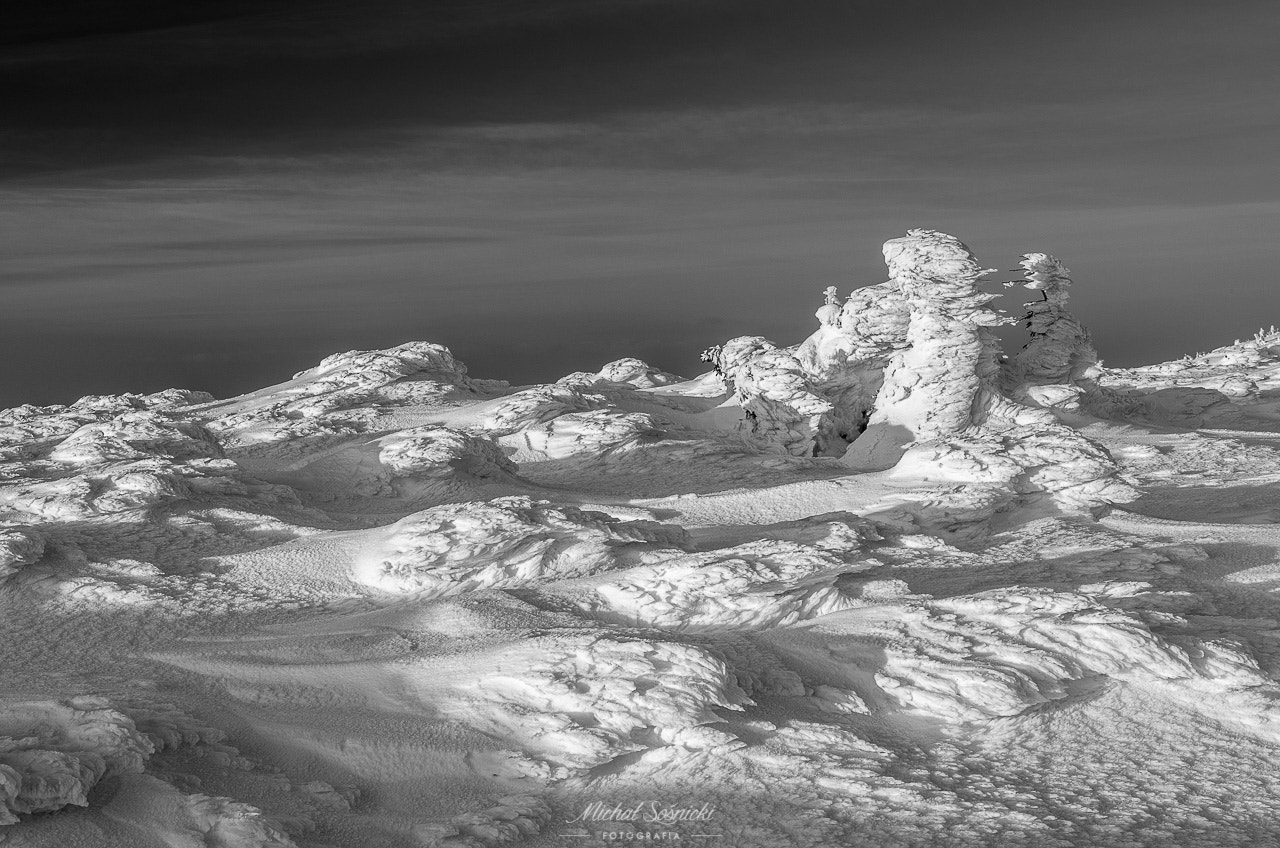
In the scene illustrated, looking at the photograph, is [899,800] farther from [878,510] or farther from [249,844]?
[878,510]

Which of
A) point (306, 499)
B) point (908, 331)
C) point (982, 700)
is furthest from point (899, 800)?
point (908, 331)

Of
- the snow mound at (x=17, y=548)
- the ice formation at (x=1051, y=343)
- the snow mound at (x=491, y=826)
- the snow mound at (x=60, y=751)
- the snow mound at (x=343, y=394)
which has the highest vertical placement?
Result: the ice formation at (x=1051, y=343)

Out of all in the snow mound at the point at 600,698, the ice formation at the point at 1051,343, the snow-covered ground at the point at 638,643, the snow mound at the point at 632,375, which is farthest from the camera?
the snow mound at the point at 632,375

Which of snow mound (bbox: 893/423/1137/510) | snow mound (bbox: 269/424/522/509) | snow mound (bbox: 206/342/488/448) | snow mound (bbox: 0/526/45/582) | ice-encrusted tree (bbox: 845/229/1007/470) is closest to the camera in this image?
snow mound (bbox: 0/526/45/582)

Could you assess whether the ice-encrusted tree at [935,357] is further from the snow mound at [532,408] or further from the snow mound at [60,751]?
the snow mound at [60,751]

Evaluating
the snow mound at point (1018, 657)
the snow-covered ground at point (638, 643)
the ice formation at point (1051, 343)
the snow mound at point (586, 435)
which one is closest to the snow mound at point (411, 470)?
the snow-covered ground at point (638, 643)

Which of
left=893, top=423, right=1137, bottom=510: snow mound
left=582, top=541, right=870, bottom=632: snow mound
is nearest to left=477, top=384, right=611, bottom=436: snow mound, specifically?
left=893, top=423, right=1137, bottom=510: snow mound

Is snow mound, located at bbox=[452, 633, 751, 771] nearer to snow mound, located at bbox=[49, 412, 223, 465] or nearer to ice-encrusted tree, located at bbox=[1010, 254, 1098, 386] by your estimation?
snow mound, located at bbox=[49, 412, 223, 465]

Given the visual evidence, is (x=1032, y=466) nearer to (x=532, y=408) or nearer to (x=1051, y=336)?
(x=1051, y=336)
